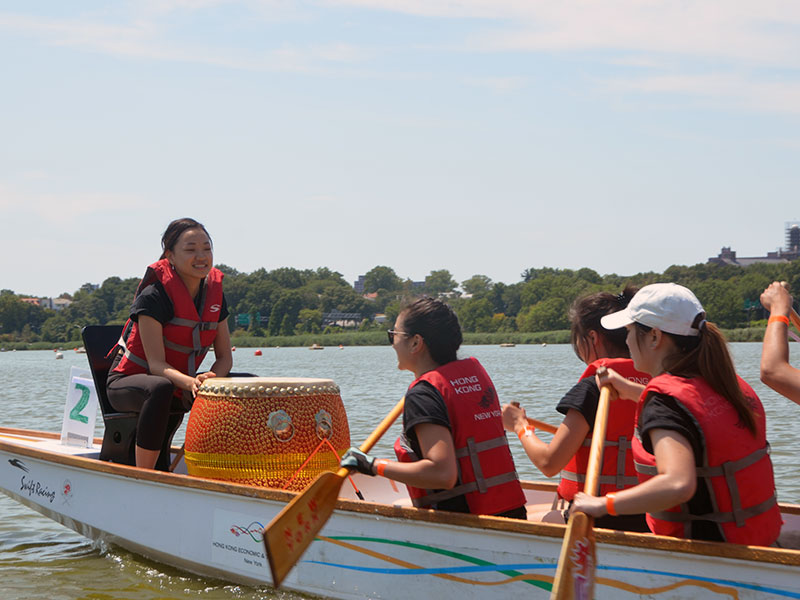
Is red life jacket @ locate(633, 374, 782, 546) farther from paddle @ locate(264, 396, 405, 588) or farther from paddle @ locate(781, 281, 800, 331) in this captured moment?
paddle @ locate(264, 396, 405, 588)

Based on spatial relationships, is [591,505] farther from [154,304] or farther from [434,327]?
[154,304]

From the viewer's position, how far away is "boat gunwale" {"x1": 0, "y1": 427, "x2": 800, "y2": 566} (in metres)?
3.11

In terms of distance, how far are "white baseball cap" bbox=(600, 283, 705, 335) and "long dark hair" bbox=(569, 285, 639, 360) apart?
694 mm

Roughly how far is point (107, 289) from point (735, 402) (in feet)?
303

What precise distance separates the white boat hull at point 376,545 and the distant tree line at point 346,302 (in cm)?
6597

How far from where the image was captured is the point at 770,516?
3.19 metres

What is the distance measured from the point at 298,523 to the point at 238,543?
3.30ft

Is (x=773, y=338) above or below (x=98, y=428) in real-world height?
above

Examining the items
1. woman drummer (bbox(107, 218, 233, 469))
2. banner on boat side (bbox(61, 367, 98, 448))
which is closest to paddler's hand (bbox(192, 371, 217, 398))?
woman drummer (bbox(107, 218, 233, 469))

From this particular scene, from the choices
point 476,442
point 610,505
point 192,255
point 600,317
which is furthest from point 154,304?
point 610,505

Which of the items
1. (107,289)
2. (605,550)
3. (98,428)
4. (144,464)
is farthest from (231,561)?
(107,289)

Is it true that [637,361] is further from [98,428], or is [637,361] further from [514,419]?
[98,428]

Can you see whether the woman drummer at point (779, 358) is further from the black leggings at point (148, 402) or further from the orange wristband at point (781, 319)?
the black leggings at point (148, 402)

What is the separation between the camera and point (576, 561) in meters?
3.22
